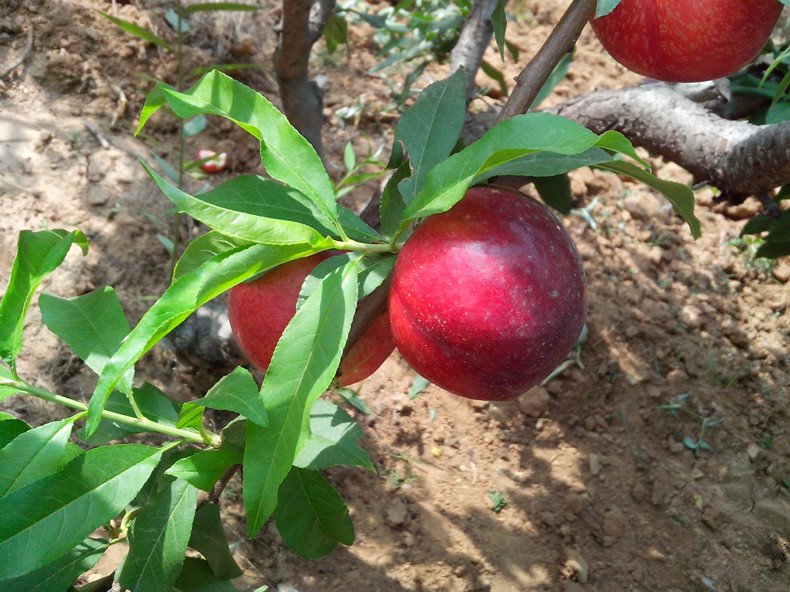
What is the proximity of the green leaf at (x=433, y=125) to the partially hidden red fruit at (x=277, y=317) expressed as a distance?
25 cm

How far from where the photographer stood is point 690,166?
1.81 m

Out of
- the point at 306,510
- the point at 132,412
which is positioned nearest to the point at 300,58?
the point at 132,412

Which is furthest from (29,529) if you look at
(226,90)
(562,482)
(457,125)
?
(562,482)

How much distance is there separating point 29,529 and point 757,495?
247cm

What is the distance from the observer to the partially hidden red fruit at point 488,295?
1.05 meters

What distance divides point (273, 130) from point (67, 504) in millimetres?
714

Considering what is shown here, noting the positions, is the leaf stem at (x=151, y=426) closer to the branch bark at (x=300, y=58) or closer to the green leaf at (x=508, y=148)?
the green leaf at (x=508, y=148)

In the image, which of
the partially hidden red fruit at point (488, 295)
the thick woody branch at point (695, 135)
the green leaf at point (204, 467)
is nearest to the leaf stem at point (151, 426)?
the green leaf at point (204, 467)

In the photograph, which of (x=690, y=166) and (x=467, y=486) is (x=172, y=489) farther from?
(x=690, y=166)

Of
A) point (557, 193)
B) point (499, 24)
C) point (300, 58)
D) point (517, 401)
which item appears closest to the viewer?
point (499, 24)

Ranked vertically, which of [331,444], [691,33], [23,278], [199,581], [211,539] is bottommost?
[199,581]

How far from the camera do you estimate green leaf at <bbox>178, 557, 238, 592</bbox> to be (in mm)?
1562

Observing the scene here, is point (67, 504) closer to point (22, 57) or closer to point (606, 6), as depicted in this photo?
point (606, 6)

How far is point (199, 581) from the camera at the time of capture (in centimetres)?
158
